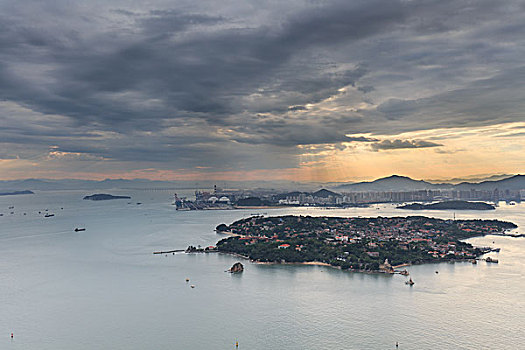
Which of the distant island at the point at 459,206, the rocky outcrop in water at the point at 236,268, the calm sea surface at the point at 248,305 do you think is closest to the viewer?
the calm sea surface at the point at 248,305

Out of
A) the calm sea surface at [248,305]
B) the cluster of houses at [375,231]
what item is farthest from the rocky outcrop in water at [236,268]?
the cluster of houses at [375,231]

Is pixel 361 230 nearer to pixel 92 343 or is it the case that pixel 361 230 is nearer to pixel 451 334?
pixel 451 334

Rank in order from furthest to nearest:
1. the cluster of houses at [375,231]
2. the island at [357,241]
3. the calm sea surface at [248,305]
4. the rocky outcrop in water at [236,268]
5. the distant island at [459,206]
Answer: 1. the distant island at [459,206]
2. the cluster of houses at [375,231]
3. the island at [357,241]
4. the rocky outcrop in water at [236,268]
5. the calm sea surface at [248,305]

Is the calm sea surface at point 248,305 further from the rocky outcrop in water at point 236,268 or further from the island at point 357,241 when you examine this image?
the island at point 357,241

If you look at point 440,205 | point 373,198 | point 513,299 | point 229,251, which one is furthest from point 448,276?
point 373,198

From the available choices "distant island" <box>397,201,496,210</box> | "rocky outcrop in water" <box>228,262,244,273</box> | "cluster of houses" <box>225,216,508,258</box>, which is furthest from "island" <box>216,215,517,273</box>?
"distant island" <box>397,201,496,210</box>

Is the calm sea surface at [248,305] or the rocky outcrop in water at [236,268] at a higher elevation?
the rocky outcrop in water at [236,268]
